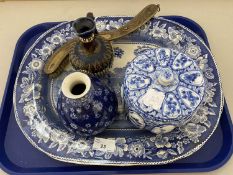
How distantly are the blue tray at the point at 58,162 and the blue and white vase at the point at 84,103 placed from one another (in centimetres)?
9

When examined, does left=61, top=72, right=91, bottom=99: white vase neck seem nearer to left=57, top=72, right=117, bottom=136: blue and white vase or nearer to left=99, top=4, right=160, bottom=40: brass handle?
left=57, top=72, right=117, bottom=136: blue and white vase

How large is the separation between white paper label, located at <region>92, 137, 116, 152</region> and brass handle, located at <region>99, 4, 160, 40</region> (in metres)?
0.24

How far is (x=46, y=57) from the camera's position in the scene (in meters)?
0.76

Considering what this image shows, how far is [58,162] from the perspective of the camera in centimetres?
67

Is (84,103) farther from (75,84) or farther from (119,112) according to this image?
(119,112)

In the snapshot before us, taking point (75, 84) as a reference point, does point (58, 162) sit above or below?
below

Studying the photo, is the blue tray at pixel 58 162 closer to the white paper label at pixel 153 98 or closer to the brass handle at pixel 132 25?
the white paper label at pixel 153 98

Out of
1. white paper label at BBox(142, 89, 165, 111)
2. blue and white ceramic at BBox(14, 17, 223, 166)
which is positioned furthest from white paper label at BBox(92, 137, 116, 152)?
white paper label at BBox(142, 89, 165, 111)

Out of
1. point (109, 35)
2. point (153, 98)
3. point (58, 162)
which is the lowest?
point (58, 162)

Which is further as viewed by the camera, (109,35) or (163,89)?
(109,35)

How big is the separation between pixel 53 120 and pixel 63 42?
0.19 m

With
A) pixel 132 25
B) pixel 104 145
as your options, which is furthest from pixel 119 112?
pixel 132 25

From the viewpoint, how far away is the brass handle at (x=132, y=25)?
768 mm

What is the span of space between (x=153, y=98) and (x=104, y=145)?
14cm
